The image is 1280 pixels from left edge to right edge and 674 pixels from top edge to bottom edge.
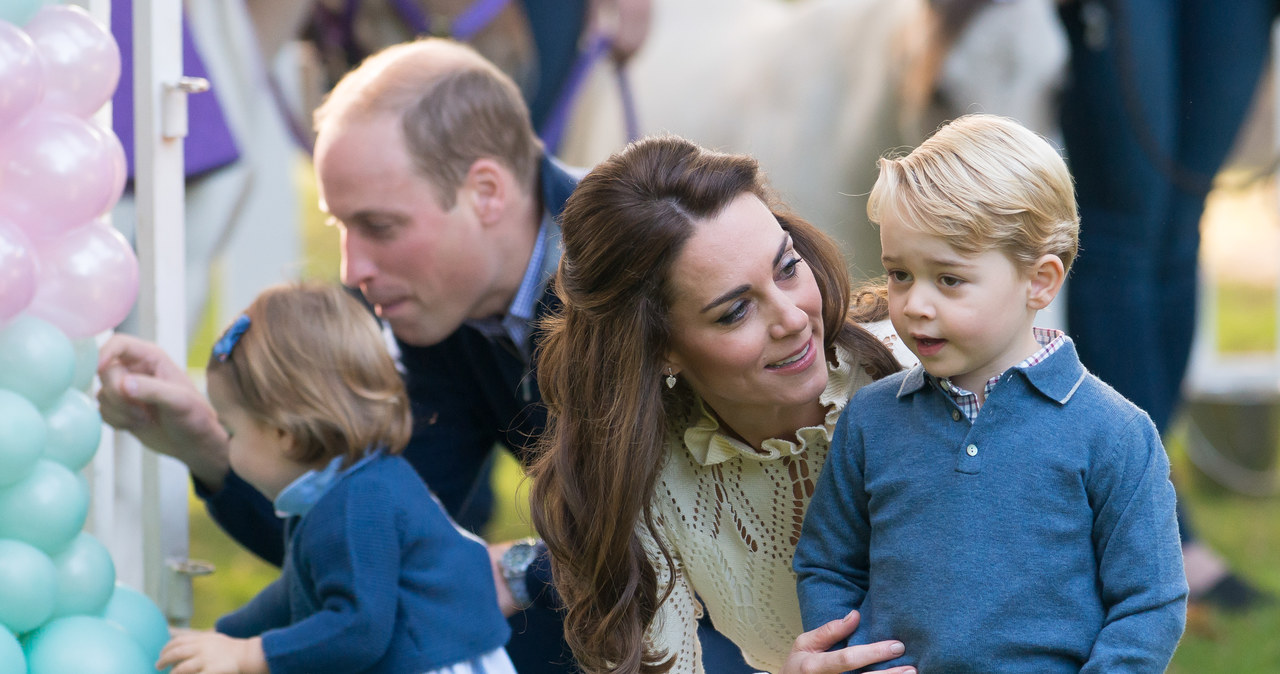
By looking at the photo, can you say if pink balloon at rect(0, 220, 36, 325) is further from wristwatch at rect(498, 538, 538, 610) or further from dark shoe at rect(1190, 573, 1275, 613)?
dark shoe at rect(1190, 573, 1275, 613)

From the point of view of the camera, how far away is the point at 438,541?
6.89 feet

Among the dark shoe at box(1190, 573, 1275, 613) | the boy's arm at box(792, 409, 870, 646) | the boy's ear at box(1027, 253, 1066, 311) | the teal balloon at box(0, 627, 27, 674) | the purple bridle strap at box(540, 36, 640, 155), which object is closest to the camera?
the boy's ear at box(1027, 253, 1066, 311)

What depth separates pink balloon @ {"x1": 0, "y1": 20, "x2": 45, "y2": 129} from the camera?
5.70 ft

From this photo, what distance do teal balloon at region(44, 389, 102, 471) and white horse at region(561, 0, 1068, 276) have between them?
1686 mm

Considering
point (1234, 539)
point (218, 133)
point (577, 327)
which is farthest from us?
point (1234, 539)

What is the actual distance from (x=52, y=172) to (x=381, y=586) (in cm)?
73

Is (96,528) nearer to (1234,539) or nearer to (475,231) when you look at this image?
(475,231)

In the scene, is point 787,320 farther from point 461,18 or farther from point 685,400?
point 461,18

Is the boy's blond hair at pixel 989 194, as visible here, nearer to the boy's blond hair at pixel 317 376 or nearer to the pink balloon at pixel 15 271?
the boy's blond hair at pixel 317 376

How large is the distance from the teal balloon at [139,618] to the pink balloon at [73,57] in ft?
2.43

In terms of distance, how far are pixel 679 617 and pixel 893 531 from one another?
0.58 metres

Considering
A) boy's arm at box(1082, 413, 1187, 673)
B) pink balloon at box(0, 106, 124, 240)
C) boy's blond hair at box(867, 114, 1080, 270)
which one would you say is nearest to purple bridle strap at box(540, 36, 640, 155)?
pink balloon at box(0, 106, 124, 240)

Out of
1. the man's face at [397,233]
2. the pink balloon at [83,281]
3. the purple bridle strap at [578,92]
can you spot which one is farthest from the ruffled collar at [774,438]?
the purple bridle strap at [578,92]

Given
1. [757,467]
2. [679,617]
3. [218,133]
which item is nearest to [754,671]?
[679,617]
